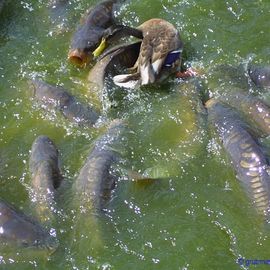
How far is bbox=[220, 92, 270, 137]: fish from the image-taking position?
5.15 m

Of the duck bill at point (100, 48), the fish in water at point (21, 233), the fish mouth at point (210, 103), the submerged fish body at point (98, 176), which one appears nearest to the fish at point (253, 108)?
the fish mouth at point (210, 103)

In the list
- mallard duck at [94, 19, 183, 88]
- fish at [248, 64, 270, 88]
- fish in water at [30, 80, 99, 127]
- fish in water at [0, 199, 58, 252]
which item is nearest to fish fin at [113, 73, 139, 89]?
mallard duck at [94, 19, 183, 88]

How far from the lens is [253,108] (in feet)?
17.3

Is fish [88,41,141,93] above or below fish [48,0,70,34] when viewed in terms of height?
below

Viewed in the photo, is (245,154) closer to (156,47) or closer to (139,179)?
(139,179)

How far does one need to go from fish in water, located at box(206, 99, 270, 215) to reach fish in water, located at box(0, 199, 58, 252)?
1613 mm

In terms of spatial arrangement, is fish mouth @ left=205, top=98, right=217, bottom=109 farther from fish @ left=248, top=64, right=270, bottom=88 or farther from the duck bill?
the duck bill

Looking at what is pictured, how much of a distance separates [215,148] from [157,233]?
1089mm

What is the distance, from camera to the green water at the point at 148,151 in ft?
13.9

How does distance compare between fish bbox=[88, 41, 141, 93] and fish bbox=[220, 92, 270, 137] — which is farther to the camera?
fish bbox=[88, 41, 141, 93]

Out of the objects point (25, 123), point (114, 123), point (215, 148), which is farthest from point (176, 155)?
point (25, 123)

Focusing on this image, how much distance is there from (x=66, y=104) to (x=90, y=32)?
4.26 ft

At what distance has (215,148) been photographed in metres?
5.06

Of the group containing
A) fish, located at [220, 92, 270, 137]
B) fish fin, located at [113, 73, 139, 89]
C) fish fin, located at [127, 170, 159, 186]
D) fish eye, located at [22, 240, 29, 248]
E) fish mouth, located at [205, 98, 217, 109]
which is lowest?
fish, located at [220, 92, 270, 137]
